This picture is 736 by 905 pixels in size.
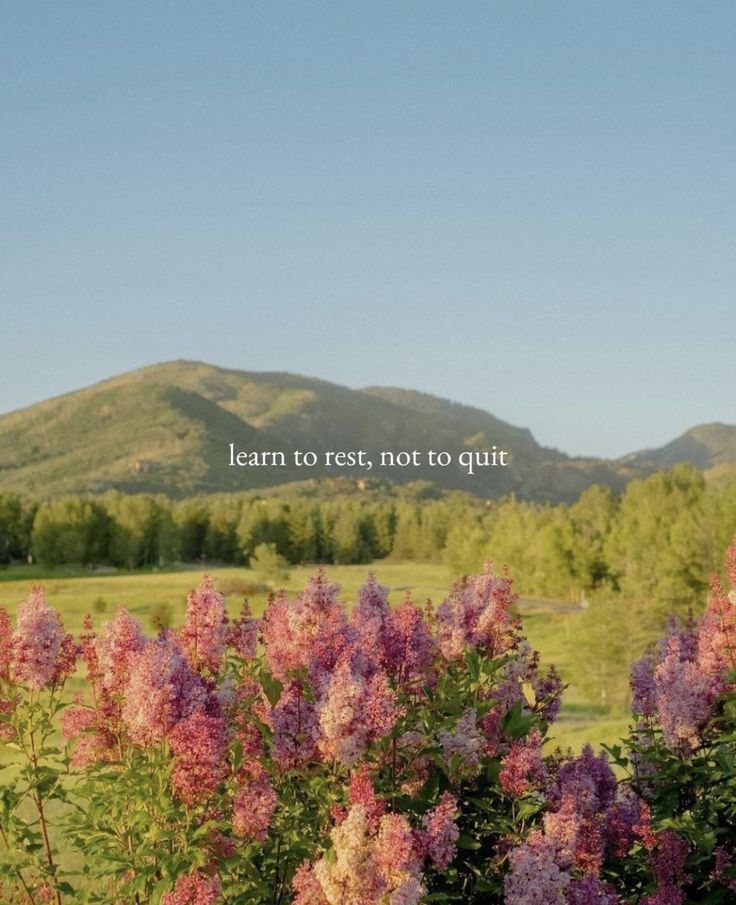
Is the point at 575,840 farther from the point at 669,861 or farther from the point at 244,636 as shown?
the point at 244,636

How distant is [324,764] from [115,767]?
5.38 feet

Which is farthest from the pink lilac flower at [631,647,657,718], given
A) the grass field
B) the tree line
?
the tree line

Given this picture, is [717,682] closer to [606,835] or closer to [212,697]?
[606,835]

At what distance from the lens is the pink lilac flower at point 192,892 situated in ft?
14.4

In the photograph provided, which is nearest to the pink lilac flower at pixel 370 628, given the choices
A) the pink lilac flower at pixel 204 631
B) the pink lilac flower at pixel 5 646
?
the pink lilac flower at pixel 204 631

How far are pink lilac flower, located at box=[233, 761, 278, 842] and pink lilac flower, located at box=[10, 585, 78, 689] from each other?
76.7 inches

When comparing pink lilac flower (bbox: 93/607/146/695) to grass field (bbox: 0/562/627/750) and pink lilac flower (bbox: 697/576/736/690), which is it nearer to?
pink lilac flower (bbox: 697/576/736/690)

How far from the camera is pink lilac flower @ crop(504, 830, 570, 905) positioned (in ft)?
14.4

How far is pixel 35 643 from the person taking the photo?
6.07 meters

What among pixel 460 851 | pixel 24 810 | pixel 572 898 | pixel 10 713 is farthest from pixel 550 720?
pixel 24 810

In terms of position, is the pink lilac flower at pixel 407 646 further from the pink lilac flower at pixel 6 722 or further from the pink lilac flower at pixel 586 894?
the pink lilac flower at pixel 6 722

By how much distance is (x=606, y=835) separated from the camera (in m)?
6.06

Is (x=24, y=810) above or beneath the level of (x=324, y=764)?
beneath

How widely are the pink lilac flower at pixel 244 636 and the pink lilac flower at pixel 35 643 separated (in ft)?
3.95
